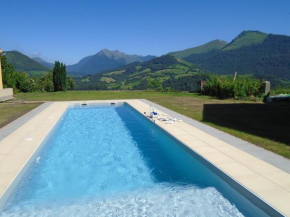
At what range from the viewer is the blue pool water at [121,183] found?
3.39m

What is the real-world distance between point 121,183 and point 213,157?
1754 mm

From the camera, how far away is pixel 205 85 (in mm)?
18031

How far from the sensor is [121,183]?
14.4 feet

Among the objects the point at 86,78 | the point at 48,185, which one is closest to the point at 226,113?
the point at 48,185

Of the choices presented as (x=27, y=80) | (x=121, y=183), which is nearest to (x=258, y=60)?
(x=27, y=80)

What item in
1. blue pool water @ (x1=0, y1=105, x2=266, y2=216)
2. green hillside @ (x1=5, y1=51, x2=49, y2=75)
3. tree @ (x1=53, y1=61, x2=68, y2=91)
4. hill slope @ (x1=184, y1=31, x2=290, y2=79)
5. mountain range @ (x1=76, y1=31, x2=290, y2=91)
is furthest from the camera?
green hillside @ (x1=5, y1=51, x2=49, y2=75)

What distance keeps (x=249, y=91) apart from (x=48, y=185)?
13083mm

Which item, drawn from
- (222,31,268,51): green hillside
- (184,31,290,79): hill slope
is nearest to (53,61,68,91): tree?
(184,31,290,79): hill slope

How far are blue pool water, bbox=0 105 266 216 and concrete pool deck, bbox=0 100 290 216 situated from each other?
0.19 meters

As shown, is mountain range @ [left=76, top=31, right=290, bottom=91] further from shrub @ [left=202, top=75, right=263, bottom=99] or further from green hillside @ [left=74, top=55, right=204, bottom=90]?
shrub @ [left=202, top=75, right=263, bottom=99]

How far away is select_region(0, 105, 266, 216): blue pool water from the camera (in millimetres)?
3387

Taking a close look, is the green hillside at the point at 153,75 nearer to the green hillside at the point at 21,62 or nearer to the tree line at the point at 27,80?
the green hillside at the point at 21,62

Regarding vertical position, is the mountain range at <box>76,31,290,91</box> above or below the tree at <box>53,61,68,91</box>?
above

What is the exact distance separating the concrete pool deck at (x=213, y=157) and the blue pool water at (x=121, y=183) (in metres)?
0.19
